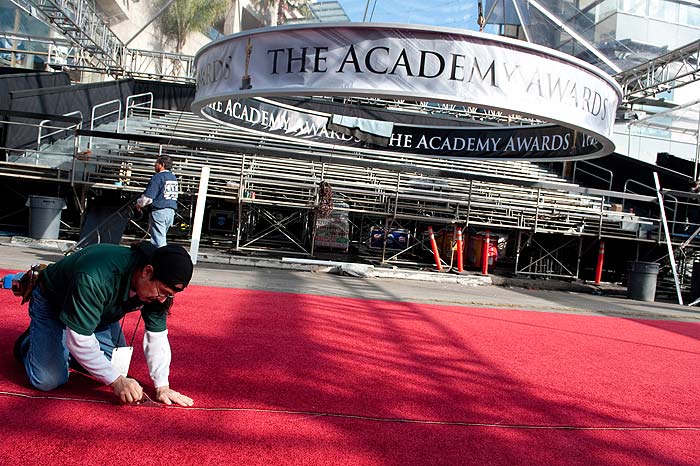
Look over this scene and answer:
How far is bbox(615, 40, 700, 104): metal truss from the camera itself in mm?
15586

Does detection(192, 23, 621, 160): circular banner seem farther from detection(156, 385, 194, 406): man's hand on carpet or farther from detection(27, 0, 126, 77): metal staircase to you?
detection(27, 0, 126, 77): metal staircase

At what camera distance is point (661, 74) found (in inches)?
657

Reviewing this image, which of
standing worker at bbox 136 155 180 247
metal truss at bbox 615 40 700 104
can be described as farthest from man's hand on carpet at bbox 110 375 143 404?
metal truss at bbox 615 40 700 104

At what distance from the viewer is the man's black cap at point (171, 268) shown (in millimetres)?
3078

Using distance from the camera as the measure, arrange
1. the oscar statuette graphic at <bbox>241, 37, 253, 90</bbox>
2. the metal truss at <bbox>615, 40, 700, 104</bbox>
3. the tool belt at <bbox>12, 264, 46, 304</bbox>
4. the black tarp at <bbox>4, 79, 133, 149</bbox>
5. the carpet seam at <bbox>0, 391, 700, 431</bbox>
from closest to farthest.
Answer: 1. the carpet seam at <bbox>0, 391, 700, 431</bbox>
2. the tool belt at <bbox>12, 264, 46, 304</bbox>
3. the oscar statuette graphic at <bbox>241, 37, 253, 90</bbox>
4. the metal truss at <bbox>615, 40, 700, 104</bbox>
5. the black tarp at <bbox>4, 79, 133, 149</bbox>

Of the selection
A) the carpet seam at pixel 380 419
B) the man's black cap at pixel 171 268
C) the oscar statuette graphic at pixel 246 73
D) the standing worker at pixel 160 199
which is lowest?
the carpet seam at pixel 380 419

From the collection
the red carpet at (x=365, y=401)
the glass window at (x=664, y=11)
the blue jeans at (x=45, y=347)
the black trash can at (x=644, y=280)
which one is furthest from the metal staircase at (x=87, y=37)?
the black trash can at (x=644, y=280)

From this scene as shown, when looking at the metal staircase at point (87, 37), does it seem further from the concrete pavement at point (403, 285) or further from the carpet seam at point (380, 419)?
the carpet seam at point (380, 419)

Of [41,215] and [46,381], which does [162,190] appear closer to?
[41,215]

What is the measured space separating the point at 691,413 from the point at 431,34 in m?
4.53

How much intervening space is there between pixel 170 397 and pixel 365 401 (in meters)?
1.23

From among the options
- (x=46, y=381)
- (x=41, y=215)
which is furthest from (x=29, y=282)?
(x=41, y=215)

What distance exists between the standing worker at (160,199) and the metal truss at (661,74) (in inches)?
524

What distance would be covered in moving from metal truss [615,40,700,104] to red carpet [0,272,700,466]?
1140cm
